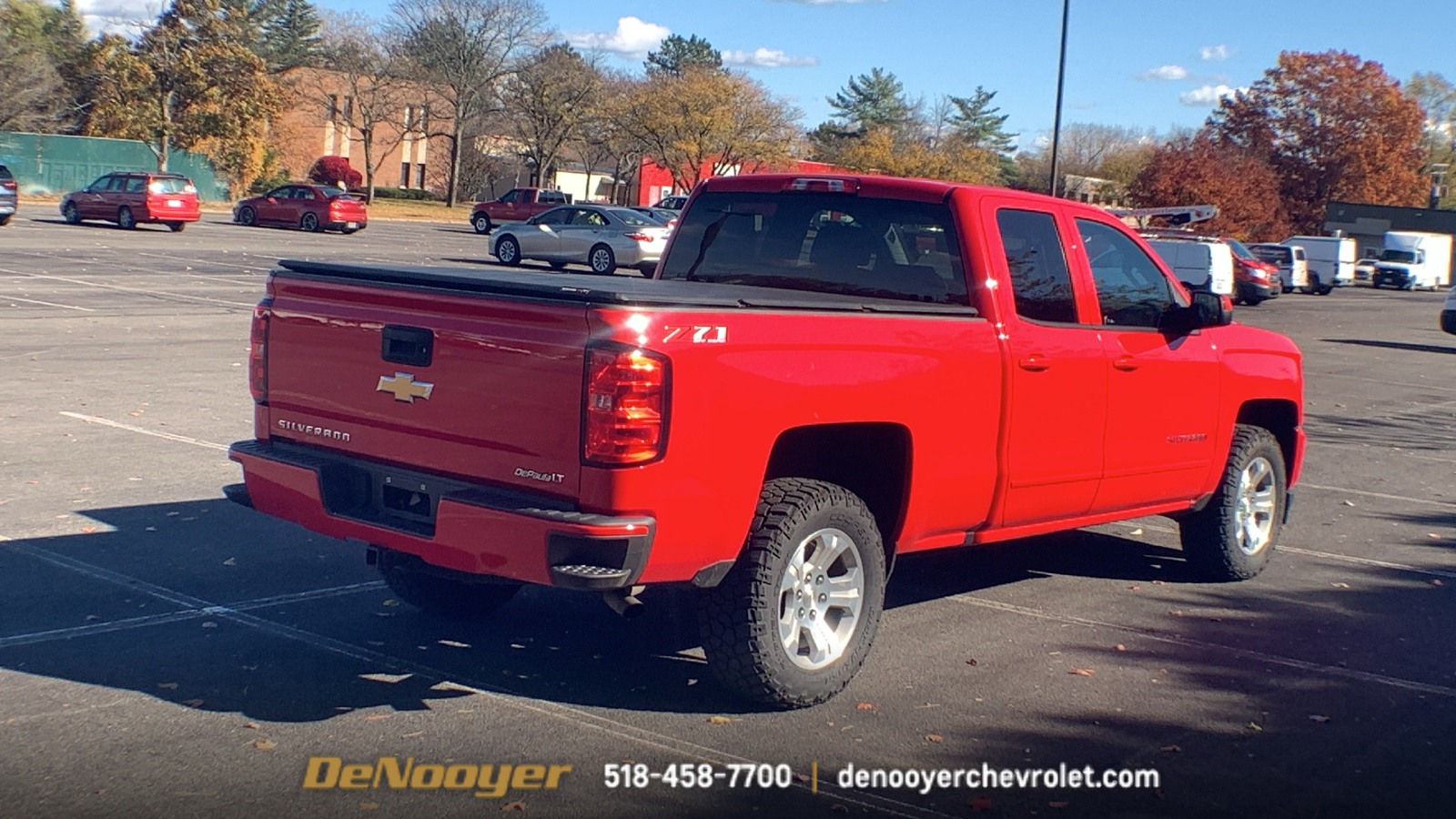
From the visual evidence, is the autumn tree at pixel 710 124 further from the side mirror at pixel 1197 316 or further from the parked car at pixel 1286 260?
the side mirror at pixel 1197 316

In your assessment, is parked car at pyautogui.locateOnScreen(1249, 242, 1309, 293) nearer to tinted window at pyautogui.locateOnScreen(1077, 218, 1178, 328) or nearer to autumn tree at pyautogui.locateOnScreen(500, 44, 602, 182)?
autumn tree at pyautogui.locateOnScreen(500, 44, 602, 182)

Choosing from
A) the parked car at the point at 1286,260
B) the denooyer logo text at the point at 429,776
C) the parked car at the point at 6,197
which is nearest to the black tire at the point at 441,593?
the denooyer logo text at the point at 429,776

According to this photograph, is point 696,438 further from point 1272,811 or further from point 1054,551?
point 1054,551

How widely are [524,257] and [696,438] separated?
96.6ft

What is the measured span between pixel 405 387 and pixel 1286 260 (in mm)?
48233

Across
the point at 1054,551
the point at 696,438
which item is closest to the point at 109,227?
the point at 1054,551

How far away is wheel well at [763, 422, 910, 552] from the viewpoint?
5.38 metres

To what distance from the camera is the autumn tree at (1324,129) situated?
83.2m

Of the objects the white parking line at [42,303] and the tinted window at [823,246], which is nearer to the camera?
the tinted window at [823,246]

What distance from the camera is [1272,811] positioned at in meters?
4.56

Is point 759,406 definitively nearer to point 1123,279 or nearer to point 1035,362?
point 1035,362

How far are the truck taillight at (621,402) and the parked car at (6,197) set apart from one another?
3318 cm

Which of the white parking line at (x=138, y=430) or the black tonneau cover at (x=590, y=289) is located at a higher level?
the black tonneau cover at (x=590, y=289)

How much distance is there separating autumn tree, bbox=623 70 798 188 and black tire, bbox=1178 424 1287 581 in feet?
179
